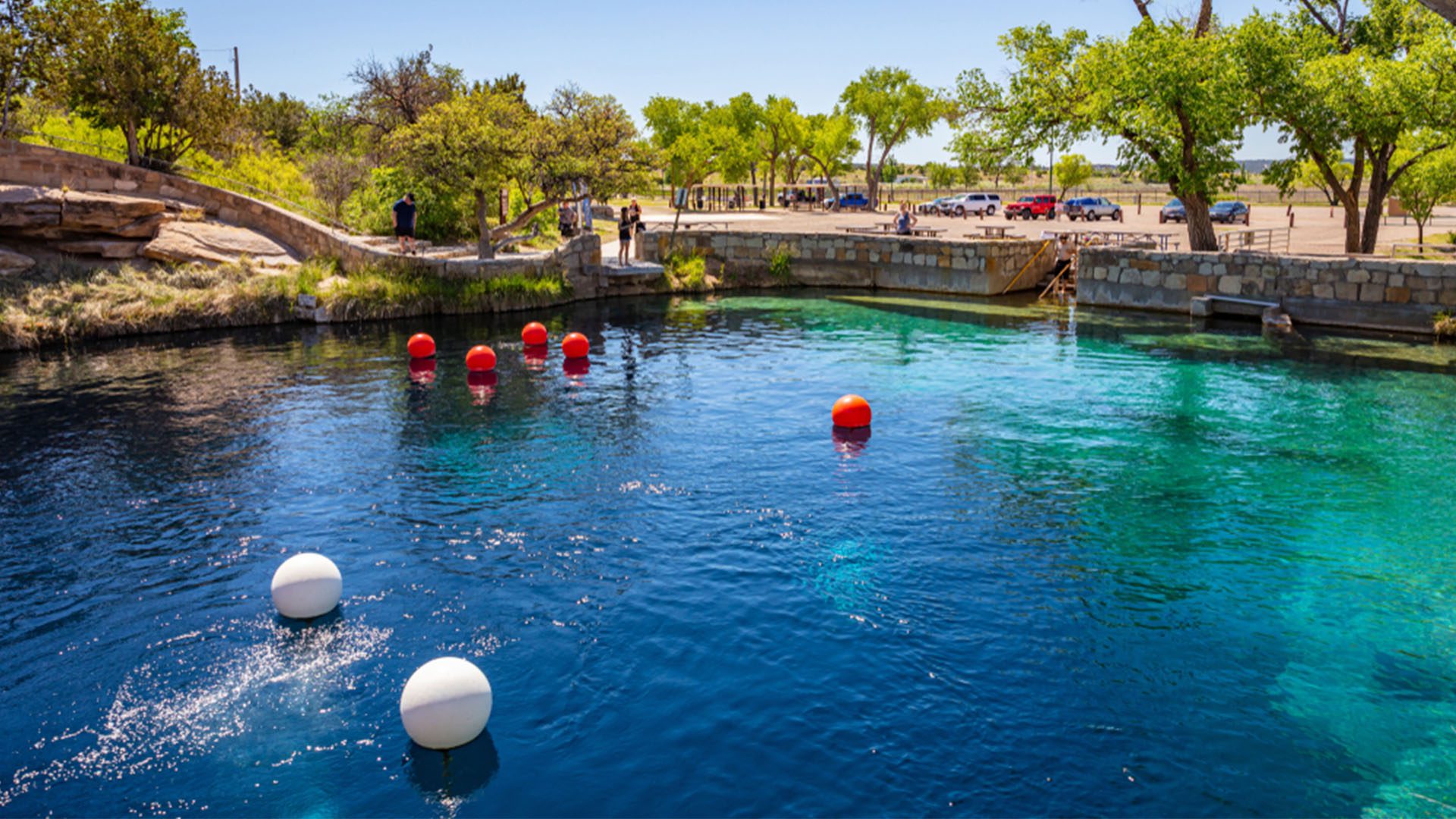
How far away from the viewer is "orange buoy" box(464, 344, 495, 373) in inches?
870

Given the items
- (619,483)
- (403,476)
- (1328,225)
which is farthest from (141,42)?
(1328,225)

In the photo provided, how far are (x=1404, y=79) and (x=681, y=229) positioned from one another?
22983 mm

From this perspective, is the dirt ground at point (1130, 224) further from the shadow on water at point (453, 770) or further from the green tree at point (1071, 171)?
the shadow on water at point (453, 770)

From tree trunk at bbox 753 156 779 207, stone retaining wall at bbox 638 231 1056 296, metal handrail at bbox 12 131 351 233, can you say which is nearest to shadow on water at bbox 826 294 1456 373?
stone retaining wall at bbox 638 231 1056 296

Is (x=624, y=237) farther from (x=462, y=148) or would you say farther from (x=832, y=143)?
(x=832, y=143)

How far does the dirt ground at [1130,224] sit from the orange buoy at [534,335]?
1659 centimetres

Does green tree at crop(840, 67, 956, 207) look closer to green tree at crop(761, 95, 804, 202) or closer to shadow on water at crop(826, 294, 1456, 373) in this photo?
green tree at crop(761, 95, 804, 202)

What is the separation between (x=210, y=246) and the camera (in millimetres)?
29906

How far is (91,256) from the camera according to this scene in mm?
28719

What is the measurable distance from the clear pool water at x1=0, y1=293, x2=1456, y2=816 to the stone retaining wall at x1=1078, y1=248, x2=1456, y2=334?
21.1ft

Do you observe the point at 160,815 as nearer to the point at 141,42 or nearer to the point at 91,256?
the point at 91,256

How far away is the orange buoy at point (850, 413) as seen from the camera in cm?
1748

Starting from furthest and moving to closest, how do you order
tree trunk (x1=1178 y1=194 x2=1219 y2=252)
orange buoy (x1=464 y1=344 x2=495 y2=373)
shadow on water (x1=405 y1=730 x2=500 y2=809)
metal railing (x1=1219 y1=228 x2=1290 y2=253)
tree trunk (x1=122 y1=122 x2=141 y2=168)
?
1. metal railing (x1=1219 y1=228 x2=1290 y2=253)
2. tree trunk (x1=122 y1=122 x2=141 y2=168)
3. tree trunk (x1=1178 y1=194 x2=1219 y2=252)
4. orange buoy (x1=464 y1=344 x2=495 y2=373)
5. shadow on water (x1=405 y1=730 x2=500 y2=809)

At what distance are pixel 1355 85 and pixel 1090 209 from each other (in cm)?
3469
